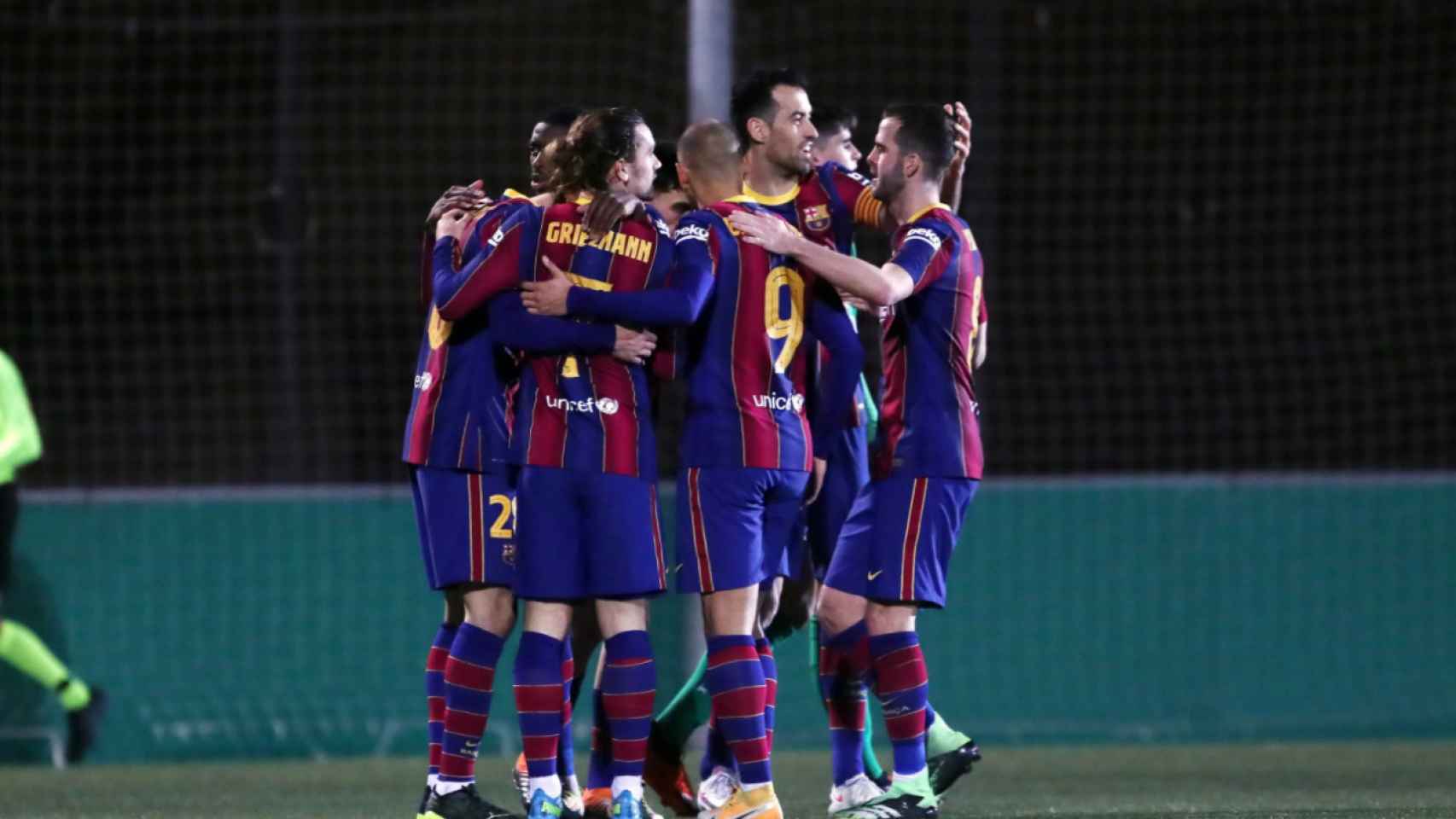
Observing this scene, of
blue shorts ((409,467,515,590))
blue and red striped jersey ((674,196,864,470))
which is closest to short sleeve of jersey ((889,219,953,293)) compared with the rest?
blue and red striped jersey ((674,196,864,470))

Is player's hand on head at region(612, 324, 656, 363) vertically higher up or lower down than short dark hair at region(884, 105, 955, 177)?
lower down

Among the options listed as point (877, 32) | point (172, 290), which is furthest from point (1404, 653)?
point (172, 290)

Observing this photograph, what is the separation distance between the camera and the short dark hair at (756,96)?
5910 millimetres

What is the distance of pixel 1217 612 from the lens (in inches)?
368

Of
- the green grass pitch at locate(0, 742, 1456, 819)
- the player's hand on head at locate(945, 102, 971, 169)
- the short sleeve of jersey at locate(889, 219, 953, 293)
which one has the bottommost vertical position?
the green grass pitch at locate(0, 742, 1456, 819)

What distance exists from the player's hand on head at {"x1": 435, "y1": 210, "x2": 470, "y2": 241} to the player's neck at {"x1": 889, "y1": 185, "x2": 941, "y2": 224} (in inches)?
49.8

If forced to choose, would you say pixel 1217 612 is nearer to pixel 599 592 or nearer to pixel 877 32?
pixel 599 592

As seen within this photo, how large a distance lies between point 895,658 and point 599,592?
101 centimetres

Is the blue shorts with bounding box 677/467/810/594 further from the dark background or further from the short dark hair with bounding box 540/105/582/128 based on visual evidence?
the dark background

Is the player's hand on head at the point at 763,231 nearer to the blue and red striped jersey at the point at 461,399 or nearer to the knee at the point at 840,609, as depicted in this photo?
the blue and red striped jersey at the point at 461,399

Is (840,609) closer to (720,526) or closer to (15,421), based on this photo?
(720,526)

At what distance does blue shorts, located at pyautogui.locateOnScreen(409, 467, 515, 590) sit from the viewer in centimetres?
548

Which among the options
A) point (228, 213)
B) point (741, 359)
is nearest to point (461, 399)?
point (741, 359)

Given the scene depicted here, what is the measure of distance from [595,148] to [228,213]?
12.1 m
